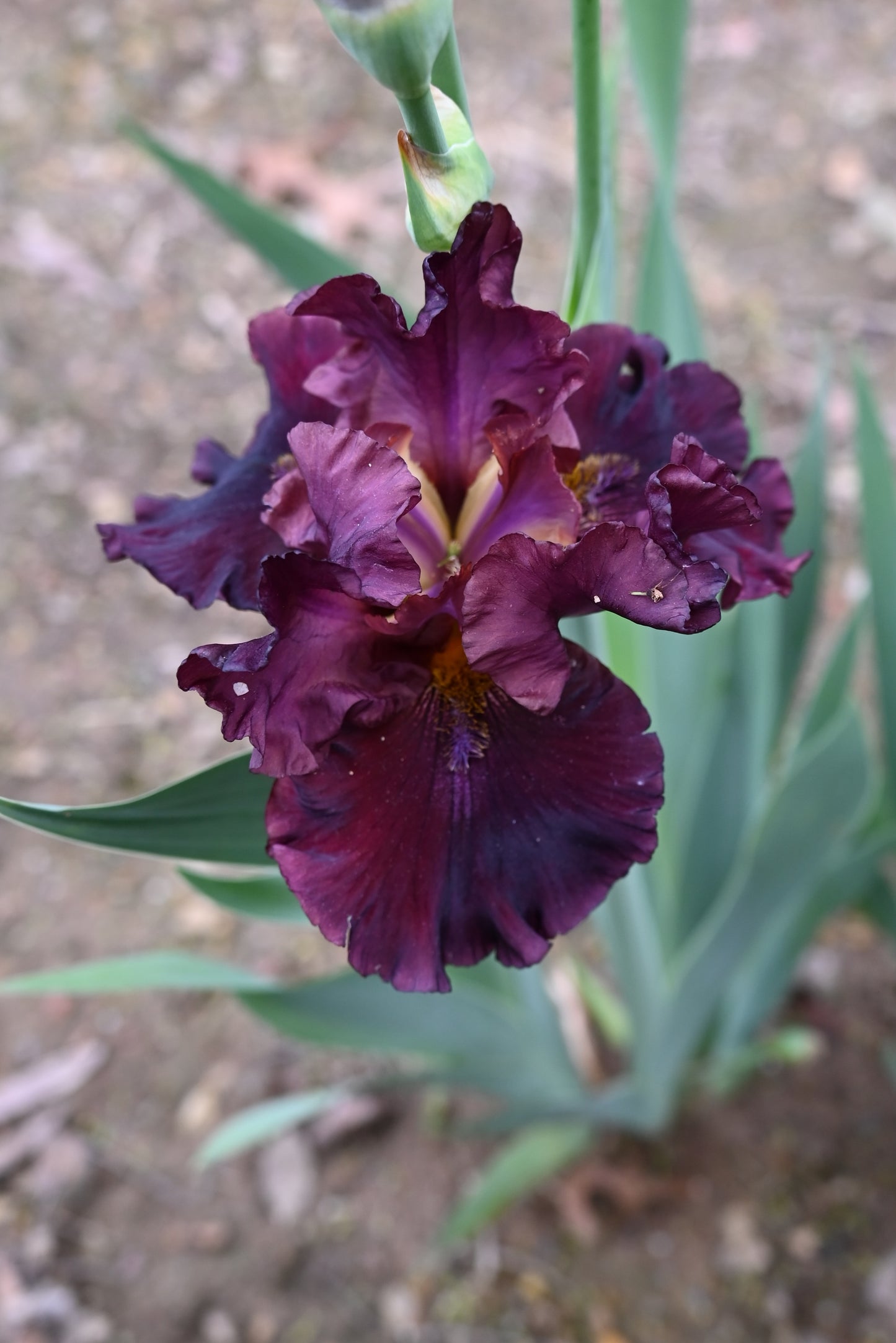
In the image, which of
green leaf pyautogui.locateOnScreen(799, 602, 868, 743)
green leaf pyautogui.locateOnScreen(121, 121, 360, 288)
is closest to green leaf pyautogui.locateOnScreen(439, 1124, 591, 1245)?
green leaf pyautogui.locateOnScreen(799, 602, 868, 743)

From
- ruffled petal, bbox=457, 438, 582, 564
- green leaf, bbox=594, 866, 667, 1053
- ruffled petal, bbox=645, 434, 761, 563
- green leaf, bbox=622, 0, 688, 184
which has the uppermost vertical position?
green leaf, bbox=622, 0, 688, 184

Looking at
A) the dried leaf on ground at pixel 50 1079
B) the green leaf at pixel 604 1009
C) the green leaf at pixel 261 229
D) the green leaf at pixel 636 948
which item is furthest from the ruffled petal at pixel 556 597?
the dried leaf on ground at pixel 50 1079

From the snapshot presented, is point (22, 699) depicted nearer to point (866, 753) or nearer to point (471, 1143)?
point (471, 1143)

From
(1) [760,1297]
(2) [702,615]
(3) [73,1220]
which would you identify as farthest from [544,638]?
(3) [73,1220]

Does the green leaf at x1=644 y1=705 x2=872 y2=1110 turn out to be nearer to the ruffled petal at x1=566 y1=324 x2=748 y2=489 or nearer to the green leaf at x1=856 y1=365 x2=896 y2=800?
the green leaf at x1=856 y1=365 x2=896 y2=800

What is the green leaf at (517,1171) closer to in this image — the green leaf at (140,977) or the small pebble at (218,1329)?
the small pebble at (218,1329)

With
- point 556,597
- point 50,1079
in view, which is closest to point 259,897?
point 556,597

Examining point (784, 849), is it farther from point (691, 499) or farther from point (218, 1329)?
point (218, 1329)
